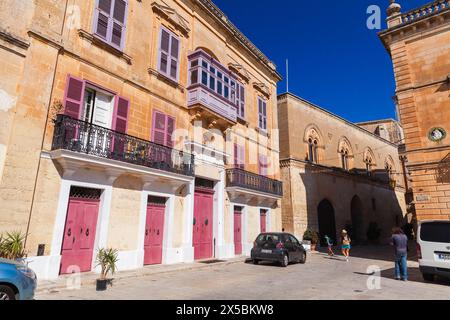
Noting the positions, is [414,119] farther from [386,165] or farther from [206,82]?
[386,165]

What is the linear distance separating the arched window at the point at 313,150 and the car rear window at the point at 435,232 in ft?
50.3

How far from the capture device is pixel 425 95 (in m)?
16.1

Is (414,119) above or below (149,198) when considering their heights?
above

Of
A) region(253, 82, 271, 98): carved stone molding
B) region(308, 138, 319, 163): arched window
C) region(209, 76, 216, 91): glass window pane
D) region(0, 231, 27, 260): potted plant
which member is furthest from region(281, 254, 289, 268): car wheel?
region(308, 138, 319, 163): arched window

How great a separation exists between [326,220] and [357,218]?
6.28 metres

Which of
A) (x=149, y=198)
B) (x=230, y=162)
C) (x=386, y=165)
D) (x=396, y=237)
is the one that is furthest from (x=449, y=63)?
(x=386, y=165)

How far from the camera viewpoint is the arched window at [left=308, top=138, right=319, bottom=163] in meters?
25.1

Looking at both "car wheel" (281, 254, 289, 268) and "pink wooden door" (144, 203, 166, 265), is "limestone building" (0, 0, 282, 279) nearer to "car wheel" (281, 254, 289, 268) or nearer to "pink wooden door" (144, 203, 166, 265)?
"pink wooden door" (144, 203, 166, 265)

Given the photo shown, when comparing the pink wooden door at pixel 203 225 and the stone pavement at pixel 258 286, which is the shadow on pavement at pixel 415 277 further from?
the pink wooden door at pixel 203 225

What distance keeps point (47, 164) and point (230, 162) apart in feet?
31.7

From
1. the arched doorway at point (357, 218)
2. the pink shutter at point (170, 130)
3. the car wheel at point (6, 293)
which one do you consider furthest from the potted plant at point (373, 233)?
the car wheel at point (6, 293)

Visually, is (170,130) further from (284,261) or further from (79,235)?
(284,261)

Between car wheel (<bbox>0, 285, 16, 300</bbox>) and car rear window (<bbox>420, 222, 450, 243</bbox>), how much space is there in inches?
412
